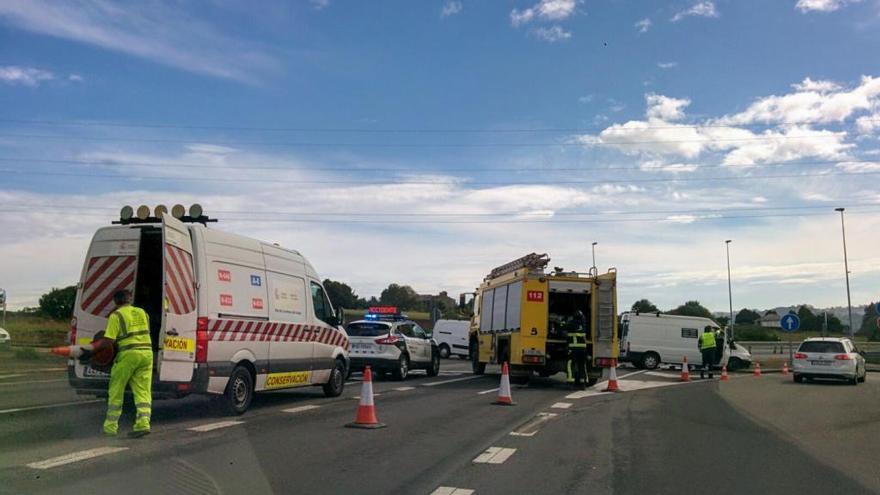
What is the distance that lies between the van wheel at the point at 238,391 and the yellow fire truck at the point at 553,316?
919 cm

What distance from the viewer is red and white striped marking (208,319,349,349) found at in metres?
11.0

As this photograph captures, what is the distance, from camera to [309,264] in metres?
14.3

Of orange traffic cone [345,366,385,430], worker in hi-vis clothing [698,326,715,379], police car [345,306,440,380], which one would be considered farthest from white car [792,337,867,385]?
orange traffic cone [345,366,385,430]

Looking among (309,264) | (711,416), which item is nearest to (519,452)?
(711,416)

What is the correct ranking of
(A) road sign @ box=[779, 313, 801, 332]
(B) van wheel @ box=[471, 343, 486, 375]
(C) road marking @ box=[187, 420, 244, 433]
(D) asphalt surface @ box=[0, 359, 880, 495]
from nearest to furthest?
1. (D) asphalt surface @ box=[0, 359, 880, 495]
2. (C) road marking @ box=[187, 420, 244, 433]
3. (B) van wheel @ box=[471, 343, 486, 375]
4. (A) road sign @ box=[779, 313, 801, 332]

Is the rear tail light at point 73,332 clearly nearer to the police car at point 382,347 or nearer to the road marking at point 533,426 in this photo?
the road marking at point 533,426

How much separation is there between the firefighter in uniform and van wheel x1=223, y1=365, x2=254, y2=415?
372 inches

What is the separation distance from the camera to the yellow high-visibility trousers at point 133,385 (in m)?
9.11

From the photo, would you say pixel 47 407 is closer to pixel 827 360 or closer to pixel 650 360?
pixel 827 360

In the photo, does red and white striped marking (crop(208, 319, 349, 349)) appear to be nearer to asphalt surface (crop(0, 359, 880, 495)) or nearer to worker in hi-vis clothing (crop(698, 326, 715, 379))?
Result: asphalt surface (crop(0, 359, 880, 495))

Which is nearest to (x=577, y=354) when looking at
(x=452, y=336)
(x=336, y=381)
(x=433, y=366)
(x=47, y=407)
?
(x=433, y=366)

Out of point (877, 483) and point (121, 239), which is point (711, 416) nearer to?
point (877, 483)

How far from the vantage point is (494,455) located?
8.77 m

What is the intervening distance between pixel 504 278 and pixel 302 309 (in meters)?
9.34
